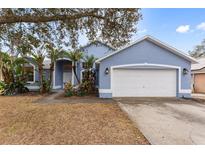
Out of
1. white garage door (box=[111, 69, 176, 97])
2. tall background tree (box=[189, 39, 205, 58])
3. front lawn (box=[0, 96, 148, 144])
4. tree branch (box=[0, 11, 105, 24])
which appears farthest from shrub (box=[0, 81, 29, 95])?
tall background tree (box=[189, 39, 205, 58])

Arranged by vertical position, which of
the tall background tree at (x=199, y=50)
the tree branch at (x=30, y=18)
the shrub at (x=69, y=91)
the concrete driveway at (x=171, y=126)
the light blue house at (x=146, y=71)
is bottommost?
the concrete driveway at (x=171, y=126)

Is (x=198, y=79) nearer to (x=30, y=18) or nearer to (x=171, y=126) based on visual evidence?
(x=171, y=126)

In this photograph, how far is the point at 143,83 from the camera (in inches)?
585

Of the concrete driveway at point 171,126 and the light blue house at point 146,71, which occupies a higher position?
the light blue house at point 146,71

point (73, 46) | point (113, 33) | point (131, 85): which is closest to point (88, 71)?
point (131, 85)

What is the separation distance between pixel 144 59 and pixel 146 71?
0.94 meters

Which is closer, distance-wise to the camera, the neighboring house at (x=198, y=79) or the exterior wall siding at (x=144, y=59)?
the exterior wall siding at (x=144, y=59)

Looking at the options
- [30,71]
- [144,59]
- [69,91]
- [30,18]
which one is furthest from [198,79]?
[30,18]

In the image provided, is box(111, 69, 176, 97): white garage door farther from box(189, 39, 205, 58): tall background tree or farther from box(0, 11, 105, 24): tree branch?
box(189, 39, 205, 58): tall background tree

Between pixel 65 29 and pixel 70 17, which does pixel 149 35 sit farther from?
pixel 70 17

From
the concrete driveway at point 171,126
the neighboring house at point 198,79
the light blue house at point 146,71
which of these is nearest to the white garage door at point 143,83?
the light blue house at point 146,71

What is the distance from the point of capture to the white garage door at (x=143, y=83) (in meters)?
14.7

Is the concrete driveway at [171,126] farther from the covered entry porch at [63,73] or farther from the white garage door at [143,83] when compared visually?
the covered entry porch at [63,73]

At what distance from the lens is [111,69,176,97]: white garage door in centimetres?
1473
